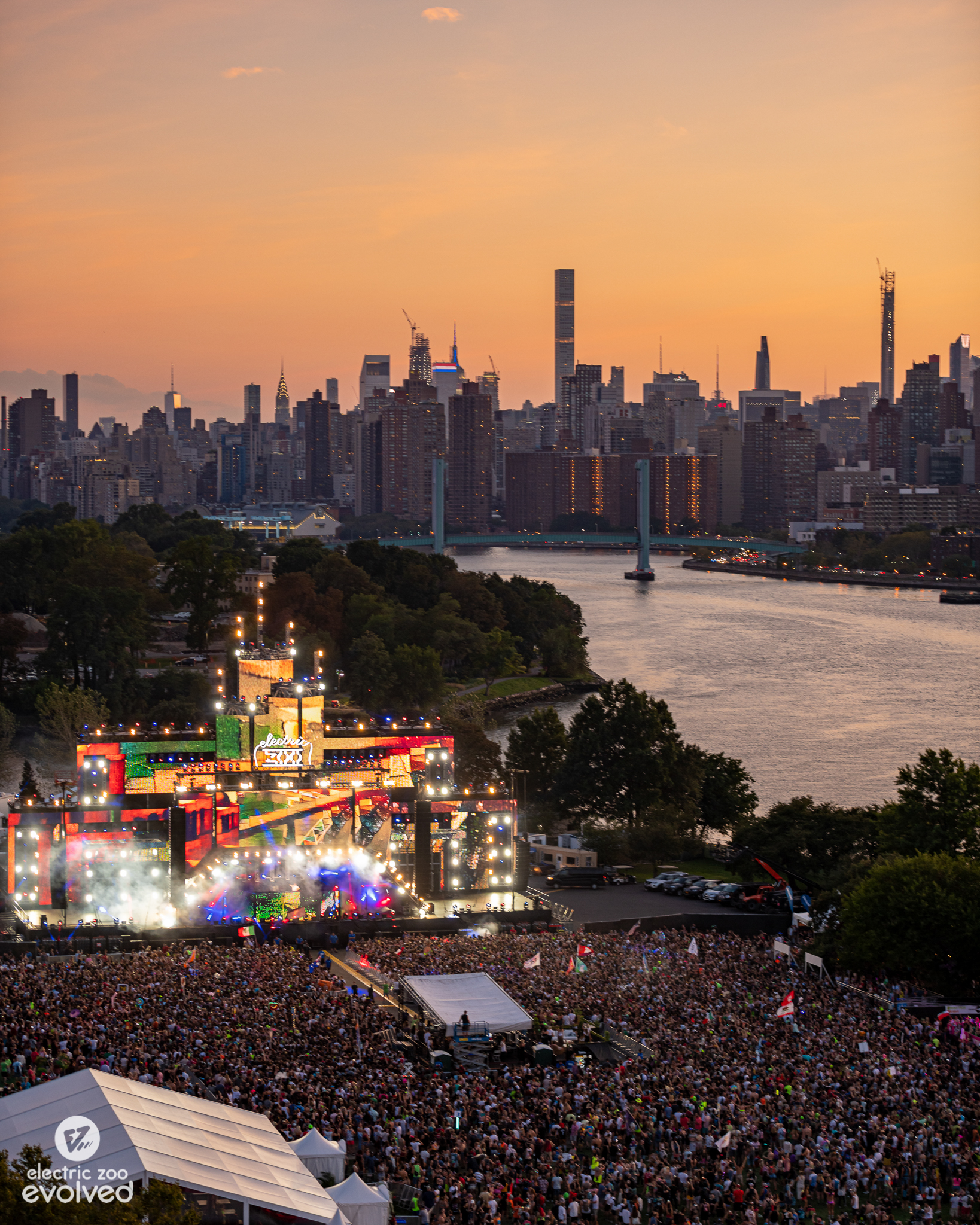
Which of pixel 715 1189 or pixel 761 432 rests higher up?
pixel 761 432

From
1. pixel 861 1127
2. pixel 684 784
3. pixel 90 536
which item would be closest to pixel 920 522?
pixel 90 536

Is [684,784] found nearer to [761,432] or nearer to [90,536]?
[90,536]

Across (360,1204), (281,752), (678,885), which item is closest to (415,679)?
(281,752)

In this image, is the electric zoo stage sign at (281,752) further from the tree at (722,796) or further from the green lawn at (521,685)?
the green lawn at (521,685)

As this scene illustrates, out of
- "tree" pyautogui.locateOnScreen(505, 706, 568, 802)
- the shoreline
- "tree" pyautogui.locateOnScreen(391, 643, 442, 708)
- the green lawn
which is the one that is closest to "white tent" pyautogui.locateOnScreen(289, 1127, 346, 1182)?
"tree" pyautogui.locateOnScreen(505, 706, 568, 802)

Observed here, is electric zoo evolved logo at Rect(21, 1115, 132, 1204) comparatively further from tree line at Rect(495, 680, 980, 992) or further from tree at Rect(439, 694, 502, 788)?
tree at Rect(439, 694, 502, 788)

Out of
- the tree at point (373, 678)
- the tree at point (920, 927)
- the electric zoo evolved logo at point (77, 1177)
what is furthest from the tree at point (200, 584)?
the electric zoo evolved logo at point (77, 1177)

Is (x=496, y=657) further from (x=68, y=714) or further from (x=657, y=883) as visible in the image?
(x=657, y=883)
